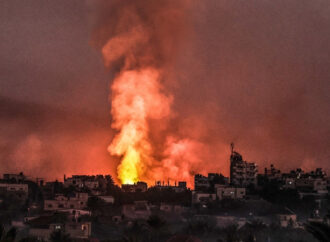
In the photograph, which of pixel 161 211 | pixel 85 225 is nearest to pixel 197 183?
pixel 161 211

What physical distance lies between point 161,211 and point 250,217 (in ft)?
25.4

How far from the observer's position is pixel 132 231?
5331 cm

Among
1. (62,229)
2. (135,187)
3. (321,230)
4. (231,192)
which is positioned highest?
(135,187)

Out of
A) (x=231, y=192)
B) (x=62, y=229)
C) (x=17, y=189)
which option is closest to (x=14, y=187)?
(x=17, y=189)

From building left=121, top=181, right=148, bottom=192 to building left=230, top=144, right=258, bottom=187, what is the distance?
32.8 ft

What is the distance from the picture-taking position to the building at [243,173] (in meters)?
71.9

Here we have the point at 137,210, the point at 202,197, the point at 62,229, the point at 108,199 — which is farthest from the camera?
the point at 202,197

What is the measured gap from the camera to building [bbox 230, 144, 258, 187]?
236ft

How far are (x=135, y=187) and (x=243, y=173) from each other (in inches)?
502

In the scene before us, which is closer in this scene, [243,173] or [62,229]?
[62,229]

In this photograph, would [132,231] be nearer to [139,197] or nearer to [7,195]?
[139,197]

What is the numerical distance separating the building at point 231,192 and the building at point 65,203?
12404mm

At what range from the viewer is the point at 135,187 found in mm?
65938

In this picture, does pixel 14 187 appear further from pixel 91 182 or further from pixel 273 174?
pixel 273 174
